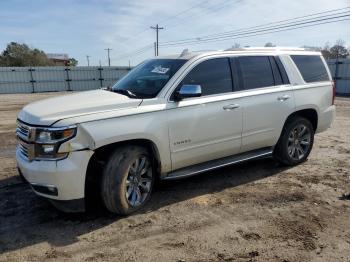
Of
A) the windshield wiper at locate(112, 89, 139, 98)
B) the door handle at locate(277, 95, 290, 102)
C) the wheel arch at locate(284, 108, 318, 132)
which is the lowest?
the wheel arch at locate(284, 108, 318, 132)

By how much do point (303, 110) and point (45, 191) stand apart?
14.4ft

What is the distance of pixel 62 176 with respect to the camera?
13.1 ft

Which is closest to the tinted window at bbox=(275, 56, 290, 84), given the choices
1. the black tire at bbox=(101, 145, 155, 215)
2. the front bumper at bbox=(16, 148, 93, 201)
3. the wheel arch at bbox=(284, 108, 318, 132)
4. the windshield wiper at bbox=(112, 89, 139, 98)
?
the wheel arch at bbox=(284, 108, 318, 132)

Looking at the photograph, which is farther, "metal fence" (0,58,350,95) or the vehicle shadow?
"metal fence" (0,58,350,95)

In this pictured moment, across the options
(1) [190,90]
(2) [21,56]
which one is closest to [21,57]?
(2) [21,56]

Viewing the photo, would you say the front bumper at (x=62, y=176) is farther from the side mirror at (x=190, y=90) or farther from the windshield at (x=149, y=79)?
the side mirror at (x=190, y=90)

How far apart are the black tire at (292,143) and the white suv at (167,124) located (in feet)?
0.06

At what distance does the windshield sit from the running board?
1067 mm

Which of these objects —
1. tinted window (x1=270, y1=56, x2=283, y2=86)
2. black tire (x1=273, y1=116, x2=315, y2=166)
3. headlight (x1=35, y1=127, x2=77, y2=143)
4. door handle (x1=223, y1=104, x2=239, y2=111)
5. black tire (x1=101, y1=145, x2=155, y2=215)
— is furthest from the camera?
black tire (x1=273, y1=116, x2=315, y2=166)

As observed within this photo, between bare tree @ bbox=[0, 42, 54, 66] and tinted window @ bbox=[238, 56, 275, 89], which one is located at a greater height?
bare tree @ bbox=[0, 42, 54, 66]

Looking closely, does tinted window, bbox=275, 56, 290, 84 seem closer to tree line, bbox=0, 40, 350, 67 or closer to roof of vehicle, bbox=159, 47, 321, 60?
roof of vehicle, bbox=159, 47, 321, 60

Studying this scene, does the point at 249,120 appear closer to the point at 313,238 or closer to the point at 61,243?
the point at 313,238

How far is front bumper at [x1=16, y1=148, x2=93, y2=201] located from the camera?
3.98 m

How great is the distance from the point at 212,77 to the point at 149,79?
87 centimetres
